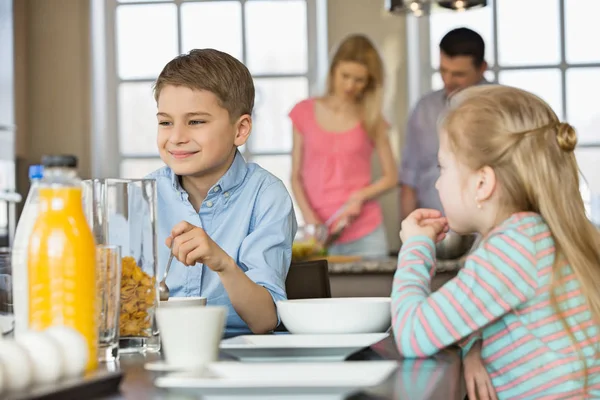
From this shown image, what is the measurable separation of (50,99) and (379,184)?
6.04ft

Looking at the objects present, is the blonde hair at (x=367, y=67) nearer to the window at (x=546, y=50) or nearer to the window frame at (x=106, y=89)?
the window at (x=546, y=50)

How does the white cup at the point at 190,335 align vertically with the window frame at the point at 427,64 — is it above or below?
below

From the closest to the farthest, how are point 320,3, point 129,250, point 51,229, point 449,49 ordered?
point 51,229
point 129,250
point 449,49
point 320,3

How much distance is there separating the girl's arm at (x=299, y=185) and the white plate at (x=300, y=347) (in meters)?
2.59

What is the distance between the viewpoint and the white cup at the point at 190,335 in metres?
0.87

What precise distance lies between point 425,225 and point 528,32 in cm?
342

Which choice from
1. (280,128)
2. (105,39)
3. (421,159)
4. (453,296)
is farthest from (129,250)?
(105,39)

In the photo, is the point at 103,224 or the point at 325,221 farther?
the point at 325,221

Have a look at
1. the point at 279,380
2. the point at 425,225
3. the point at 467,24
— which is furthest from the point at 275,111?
the point at 279,380

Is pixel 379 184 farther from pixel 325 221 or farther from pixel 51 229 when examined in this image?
pixel 51 229

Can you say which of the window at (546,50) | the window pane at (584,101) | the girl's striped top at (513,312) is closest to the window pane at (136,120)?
the window at (546,50)

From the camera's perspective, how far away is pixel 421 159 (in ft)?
12.1

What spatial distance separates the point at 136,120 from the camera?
4688mm

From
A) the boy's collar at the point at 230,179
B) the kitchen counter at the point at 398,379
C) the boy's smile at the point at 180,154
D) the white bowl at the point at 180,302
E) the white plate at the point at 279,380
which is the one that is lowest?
the kitchen counter at the point at 398,379
